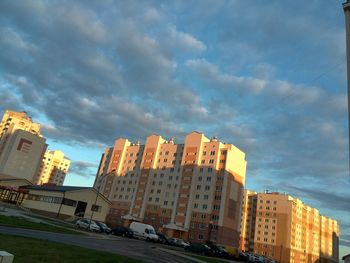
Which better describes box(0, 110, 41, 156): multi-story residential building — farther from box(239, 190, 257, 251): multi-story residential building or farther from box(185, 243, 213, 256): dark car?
box(185, 243, 213, 256): dark car

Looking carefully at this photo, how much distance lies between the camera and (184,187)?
371 ft

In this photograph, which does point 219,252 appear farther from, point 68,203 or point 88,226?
point 68,203

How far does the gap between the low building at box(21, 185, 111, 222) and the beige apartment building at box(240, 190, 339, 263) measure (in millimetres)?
95636

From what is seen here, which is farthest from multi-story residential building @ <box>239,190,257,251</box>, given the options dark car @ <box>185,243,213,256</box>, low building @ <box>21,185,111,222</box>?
dark car @ <box>185,243,213,256</box>

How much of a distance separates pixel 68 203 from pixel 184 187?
51.0 m

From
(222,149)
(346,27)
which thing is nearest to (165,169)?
(222,149)

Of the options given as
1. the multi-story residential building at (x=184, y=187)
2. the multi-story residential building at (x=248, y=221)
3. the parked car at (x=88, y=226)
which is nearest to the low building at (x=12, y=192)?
the parked car at (x=88, y=226)

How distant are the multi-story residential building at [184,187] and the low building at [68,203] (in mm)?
31486

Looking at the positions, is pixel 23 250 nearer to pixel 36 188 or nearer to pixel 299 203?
pixel 36 188

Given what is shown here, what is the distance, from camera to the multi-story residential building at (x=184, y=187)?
103000mm

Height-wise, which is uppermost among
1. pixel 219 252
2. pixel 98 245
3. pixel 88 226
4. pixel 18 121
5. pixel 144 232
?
pixel 18 121

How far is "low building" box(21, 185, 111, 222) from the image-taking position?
68.2 meters

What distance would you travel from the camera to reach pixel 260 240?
490ft

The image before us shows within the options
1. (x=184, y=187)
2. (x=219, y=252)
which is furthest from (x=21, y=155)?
(x=219, y=252)
